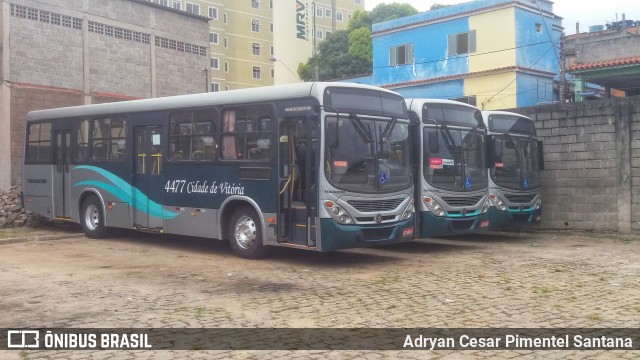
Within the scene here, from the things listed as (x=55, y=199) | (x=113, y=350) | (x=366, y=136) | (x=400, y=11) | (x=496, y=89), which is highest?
(x=400, y=11)

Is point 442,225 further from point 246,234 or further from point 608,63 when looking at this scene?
point 608,63

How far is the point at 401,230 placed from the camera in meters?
10.9

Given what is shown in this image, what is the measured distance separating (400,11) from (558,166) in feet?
136

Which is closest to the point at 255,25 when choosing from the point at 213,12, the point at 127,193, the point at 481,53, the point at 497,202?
the point at 213,12

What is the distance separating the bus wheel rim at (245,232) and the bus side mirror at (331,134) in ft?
7.29

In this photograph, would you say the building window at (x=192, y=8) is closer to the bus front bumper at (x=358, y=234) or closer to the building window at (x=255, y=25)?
the building window at (x=255, y=25)

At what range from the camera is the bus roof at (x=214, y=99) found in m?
10.4

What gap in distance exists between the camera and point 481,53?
31.0m

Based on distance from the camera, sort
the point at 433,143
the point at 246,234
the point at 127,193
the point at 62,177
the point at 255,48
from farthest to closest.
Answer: the point at 255,48 < the point at 62,177 < the point at 127,193 < the point at 433,143 < the point at 246,234

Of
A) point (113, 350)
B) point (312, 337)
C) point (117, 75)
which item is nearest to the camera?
point (113, 350)

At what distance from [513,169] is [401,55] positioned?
2096 cm

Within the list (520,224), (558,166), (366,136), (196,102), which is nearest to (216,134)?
(196,102)

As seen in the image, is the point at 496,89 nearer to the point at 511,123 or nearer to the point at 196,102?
the point at 511,123

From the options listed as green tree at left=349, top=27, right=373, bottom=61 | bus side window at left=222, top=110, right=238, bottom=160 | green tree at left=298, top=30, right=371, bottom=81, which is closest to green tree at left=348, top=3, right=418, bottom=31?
green tree at left=298, top=30, right=371, bottom=81
